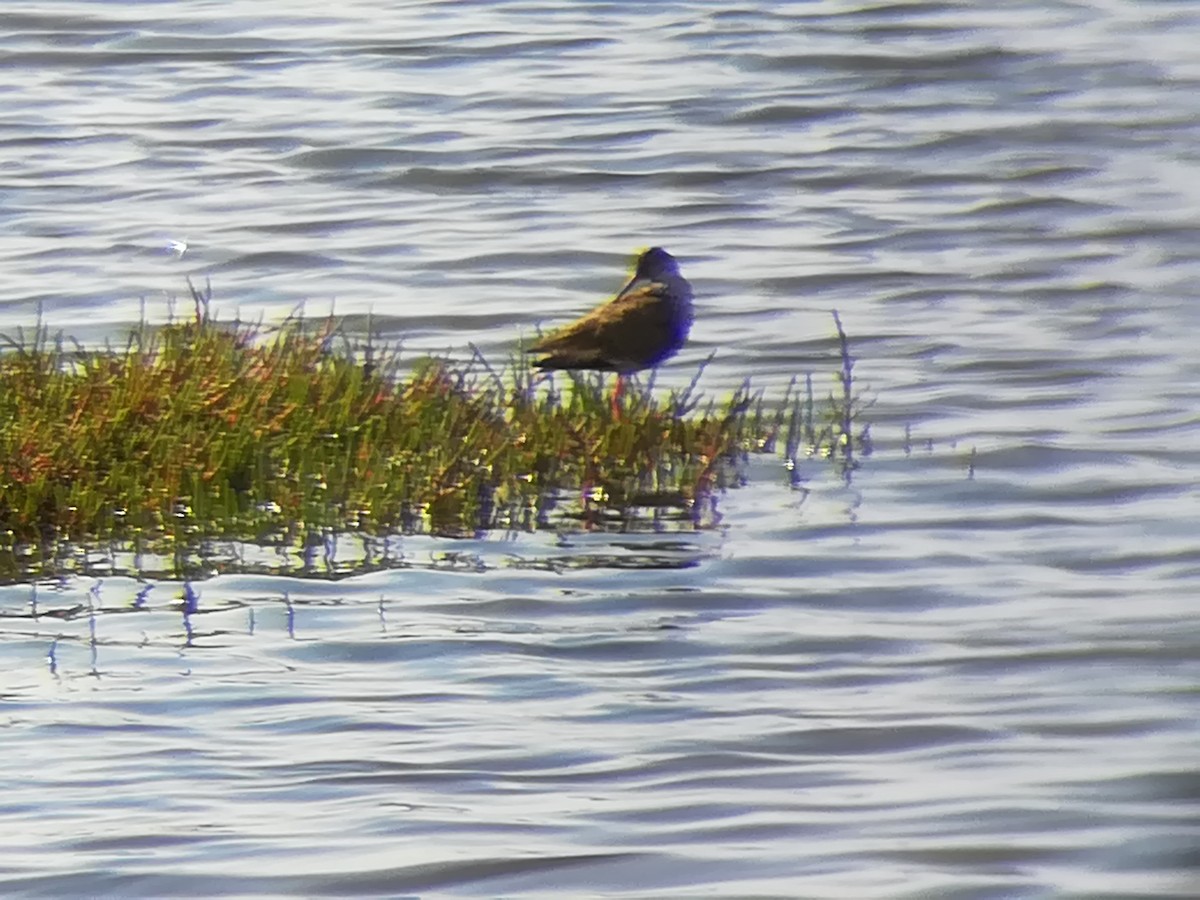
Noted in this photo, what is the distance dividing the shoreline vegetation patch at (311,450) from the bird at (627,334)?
0.12 metres

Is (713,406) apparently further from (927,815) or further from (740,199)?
(740,199)

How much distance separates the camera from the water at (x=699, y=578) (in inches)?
242

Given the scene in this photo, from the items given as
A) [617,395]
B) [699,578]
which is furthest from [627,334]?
[699,578]

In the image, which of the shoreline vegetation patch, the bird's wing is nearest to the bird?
the bird's wing

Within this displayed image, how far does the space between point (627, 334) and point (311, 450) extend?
205 centimetres

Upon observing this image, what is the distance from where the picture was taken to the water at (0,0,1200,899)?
616 cm

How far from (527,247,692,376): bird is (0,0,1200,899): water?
39.5 inches

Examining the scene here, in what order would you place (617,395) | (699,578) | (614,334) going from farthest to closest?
(614,334) < (617,395) < (699,578)

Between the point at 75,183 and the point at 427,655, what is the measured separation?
12.8 m

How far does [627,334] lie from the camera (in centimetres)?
1138

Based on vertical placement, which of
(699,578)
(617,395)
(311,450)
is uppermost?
(617,395)

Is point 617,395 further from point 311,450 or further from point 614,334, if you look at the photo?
point 311,450

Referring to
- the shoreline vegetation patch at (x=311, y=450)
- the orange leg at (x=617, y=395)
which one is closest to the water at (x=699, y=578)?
the shoreline vegetation patch at (x=311, y=450)

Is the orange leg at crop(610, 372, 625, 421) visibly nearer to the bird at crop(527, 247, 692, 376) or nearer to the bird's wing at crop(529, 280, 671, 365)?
the bird at crop(527, 247, 692, 376)
